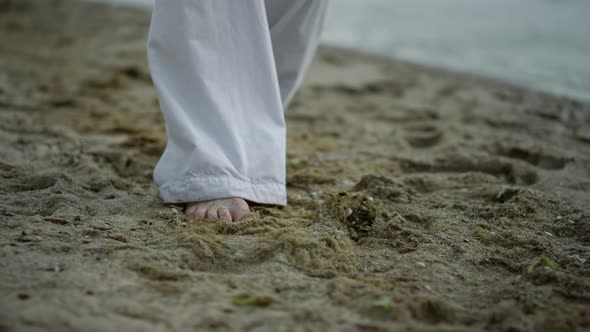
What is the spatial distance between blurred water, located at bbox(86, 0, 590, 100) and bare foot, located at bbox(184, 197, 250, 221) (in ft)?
8.74

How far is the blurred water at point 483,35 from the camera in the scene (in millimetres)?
4176

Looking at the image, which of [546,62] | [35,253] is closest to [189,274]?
[35,253]

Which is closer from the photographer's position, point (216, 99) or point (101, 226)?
point (101, 226)

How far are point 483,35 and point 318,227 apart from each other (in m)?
4.43

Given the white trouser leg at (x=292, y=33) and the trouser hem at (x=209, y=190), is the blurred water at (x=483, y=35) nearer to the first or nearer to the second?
the white trouser leg at (x=292, y=33)

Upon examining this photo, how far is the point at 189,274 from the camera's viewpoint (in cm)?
122

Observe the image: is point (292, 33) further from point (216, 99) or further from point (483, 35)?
point (483, 35)

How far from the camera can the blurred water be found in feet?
13.7

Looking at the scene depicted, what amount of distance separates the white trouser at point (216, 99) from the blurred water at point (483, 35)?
252 centimetres

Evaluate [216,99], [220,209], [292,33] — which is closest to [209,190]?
[220,209]

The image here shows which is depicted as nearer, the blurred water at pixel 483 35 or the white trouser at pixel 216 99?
the white trouser at pixel 216 99

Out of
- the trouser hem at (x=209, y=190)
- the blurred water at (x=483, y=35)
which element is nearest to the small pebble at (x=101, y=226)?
the trouser hem at (x=209, y=190)

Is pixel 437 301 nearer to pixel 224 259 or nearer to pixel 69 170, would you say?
pixel 224 259

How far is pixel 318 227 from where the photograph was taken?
1.54 metres
